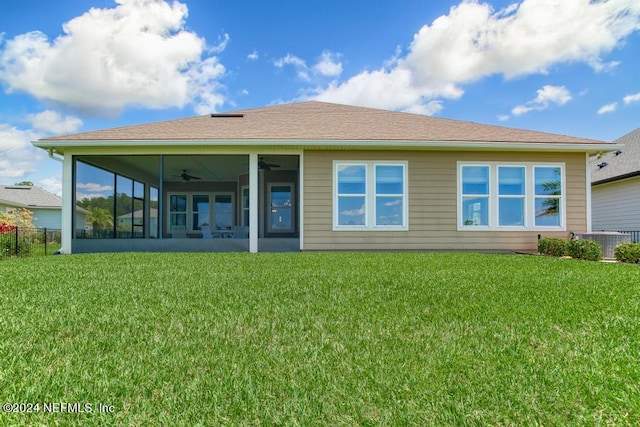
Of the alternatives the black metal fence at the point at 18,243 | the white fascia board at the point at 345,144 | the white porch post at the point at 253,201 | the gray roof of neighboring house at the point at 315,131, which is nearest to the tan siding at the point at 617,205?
the white fascia board at the point at 345,144

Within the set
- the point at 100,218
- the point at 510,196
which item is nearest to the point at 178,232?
the point at 100,218

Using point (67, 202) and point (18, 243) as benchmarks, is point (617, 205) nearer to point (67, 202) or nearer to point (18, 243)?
point (67, 202)

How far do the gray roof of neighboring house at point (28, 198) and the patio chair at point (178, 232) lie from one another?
59.5 feet

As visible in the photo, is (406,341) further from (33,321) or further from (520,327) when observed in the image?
(33,321)

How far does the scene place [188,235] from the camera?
53.2ft

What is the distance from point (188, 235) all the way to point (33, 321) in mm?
13453

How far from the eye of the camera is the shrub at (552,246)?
29.0 feet

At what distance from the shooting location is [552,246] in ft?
29.9

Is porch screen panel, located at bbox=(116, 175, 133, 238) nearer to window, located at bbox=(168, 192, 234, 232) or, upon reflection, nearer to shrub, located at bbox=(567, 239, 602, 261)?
window, located at bbox=(168, 192, 234, 232)

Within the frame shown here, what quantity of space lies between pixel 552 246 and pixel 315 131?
7.14 meters

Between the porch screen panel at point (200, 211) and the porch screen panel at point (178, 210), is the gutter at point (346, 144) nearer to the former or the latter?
the porch screen panel at point (178, 210)

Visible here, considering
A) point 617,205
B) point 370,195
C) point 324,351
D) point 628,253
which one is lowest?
point 324,351

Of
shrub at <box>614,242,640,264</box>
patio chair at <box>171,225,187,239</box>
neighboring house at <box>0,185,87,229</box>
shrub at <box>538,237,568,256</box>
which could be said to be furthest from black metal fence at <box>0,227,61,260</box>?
neighboring house at <box>0,185,87,229</box>

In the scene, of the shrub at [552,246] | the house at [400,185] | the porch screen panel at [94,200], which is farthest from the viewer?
the porch screen panel at [94,200]
